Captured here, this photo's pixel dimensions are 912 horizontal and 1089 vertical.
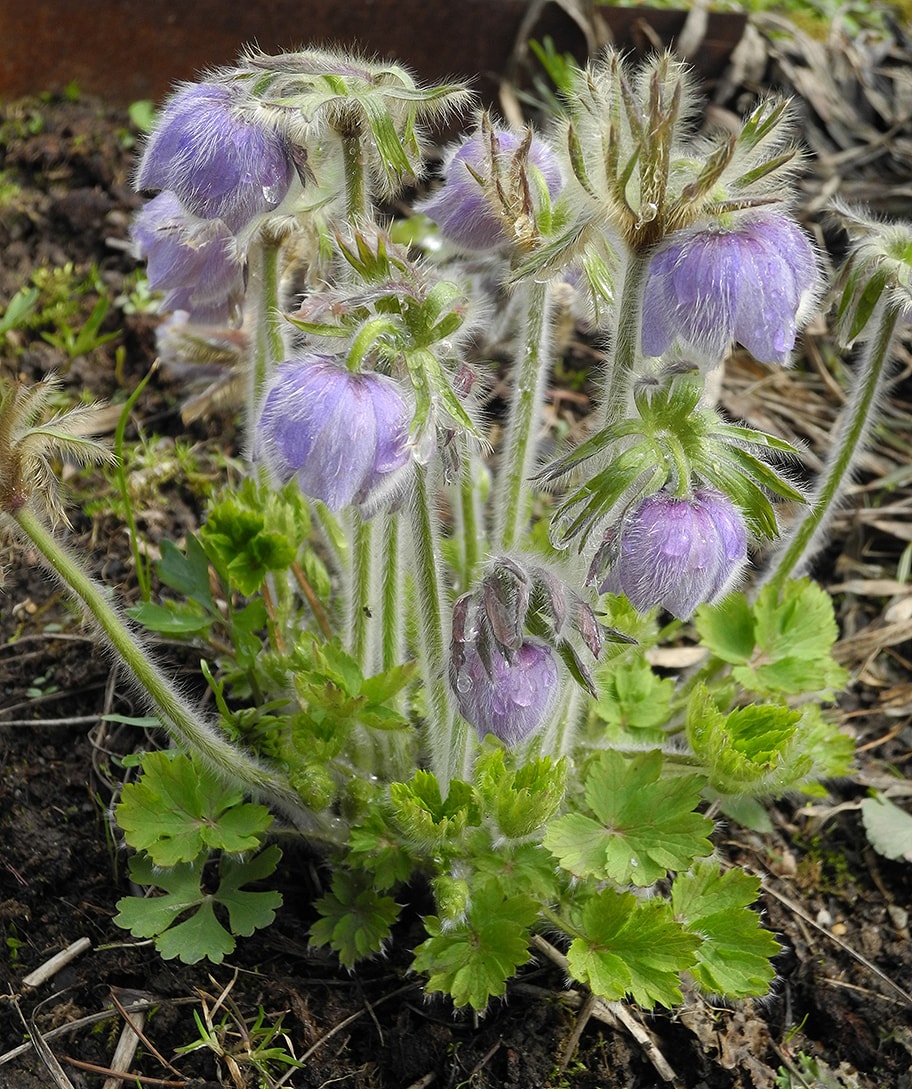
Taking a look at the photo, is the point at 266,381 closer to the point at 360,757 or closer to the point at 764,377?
the point at 360,757

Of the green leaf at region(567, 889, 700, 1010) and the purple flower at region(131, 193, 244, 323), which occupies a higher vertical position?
the purple flower at region(131, 193, 244, 323)

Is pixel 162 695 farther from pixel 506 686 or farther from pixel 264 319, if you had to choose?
pixel 264 319

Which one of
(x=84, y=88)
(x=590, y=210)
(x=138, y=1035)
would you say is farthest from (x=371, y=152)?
(x=84, y=88)

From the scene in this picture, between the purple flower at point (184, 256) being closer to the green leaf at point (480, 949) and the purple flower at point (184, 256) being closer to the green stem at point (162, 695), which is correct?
the green stem at point (162, 695)

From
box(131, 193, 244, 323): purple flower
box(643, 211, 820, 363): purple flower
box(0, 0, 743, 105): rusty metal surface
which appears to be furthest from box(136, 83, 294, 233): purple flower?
box(0, 0, 743, 105): rusty metal surface

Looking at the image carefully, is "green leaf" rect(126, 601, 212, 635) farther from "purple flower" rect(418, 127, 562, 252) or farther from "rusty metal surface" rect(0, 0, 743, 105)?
"rusty metal surface" rect(0, 0, 743, 105)

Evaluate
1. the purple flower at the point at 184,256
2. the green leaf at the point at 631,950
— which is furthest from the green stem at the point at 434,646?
the purple flower at the point at 184,256
